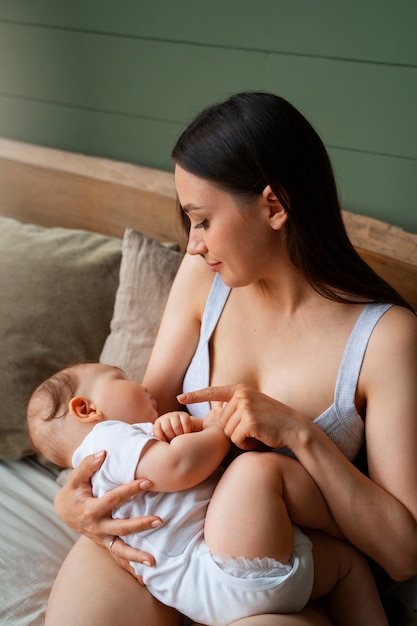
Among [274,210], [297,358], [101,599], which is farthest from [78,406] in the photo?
[274,210]

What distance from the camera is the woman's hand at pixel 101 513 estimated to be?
54.7 inches

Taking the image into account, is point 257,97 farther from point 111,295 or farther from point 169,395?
point 111,295

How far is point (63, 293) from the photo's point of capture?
2.13m

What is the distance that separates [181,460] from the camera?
138 centimetres

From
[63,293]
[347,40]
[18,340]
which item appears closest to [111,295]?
[63,293]

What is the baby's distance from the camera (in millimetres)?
1315

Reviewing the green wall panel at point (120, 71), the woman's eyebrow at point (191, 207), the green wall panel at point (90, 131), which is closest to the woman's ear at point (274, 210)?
the woman's eyebrow at point (191, 207)

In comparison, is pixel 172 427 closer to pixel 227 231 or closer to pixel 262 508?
pixel 262 508

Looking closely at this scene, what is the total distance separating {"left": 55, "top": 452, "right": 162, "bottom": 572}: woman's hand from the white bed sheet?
0.24m

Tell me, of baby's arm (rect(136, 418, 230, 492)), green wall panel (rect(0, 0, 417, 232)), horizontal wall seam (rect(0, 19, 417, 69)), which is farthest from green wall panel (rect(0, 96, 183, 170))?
baby's arm (rect(136, 418, 230, 492))

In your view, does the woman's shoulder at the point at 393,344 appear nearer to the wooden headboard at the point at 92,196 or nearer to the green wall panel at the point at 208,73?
the wooden headboard at the point at 92,196

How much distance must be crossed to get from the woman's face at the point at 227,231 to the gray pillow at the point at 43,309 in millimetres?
706

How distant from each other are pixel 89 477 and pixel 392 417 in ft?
2.18

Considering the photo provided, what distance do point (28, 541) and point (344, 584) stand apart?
81 cm
